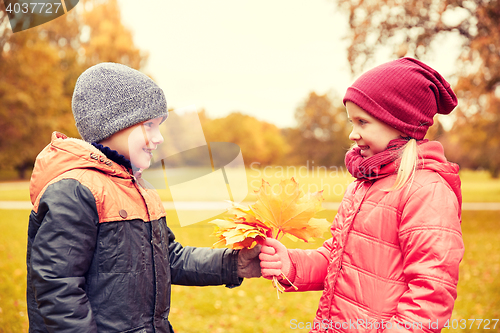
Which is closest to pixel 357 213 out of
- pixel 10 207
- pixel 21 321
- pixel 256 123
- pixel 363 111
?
pixel 363 111

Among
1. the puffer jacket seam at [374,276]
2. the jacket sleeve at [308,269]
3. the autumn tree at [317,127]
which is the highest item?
the puffer jacket seam at [374,276]

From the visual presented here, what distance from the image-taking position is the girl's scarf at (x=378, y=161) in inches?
60.2

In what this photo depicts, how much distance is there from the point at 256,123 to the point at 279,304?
1130 inches

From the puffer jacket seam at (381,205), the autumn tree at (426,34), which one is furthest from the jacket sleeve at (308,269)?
the autumn tree at (426,34)

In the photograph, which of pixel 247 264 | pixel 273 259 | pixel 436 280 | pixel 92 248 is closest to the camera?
pixel 436 280

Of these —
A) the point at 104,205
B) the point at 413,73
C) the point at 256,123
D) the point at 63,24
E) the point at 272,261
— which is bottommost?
the point at 256,123

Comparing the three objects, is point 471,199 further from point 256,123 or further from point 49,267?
point 49,267

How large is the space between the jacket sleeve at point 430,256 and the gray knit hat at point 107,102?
1269 millimetres

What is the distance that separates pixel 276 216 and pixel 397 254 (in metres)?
0.55

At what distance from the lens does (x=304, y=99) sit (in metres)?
35.6

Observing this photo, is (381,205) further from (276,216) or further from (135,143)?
(135,143)

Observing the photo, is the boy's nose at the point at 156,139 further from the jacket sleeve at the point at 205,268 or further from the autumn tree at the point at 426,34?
the autumn tree at the point at 426,34

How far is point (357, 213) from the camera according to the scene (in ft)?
5.21

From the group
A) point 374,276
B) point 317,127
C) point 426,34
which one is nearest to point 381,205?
point 374,276
